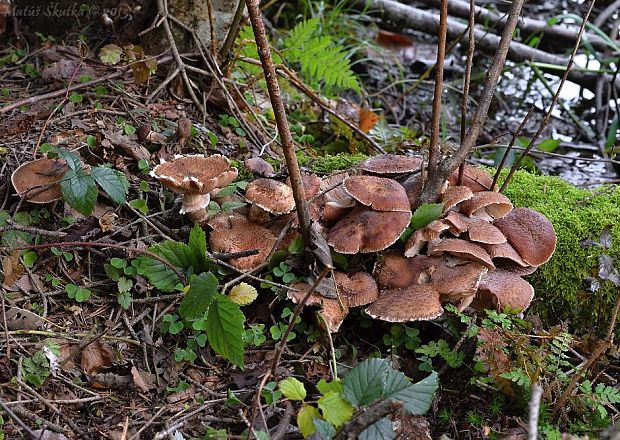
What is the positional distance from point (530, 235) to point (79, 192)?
2.53 metres

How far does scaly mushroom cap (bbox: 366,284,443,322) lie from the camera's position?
2955 mm

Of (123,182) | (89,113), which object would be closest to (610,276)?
(123,182)

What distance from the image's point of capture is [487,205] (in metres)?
3.49

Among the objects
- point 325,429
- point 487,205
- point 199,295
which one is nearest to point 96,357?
point 199,295

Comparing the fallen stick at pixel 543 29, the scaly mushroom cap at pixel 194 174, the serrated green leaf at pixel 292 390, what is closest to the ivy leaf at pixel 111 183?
the scaly mushroom cap at pixel 194 174

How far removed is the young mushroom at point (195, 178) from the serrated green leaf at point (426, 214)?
1.06m

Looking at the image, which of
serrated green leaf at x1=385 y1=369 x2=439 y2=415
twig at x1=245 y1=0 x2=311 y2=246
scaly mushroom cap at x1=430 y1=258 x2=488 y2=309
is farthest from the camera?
scaly mushroom cap at x1=430 y1=258 x2=488 y2=309

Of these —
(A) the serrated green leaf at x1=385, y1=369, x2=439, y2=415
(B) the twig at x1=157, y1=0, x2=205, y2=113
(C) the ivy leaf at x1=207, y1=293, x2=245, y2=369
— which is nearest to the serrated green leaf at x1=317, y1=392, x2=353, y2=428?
(A) the serrated green leaf at x1=385, y1=369, x2=439, y2=415

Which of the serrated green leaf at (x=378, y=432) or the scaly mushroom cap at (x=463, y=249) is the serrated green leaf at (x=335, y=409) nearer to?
the serrated green leaf at (x=378, y=432)

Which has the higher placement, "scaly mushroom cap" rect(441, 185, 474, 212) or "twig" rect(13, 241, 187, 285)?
"scaly mushroom cap" rect(441, 185, 474, 212)

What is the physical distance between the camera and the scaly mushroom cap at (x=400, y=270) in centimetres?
320

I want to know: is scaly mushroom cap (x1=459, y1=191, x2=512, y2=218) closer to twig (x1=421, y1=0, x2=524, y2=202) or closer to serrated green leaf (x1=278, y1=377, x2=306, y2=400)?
twig (x1=421, y1=0, x2=524, y2=202)

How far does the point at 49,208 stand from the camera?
3418mm

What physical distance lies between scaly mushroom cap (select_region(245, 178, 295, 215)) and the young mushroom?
0.57 feet
